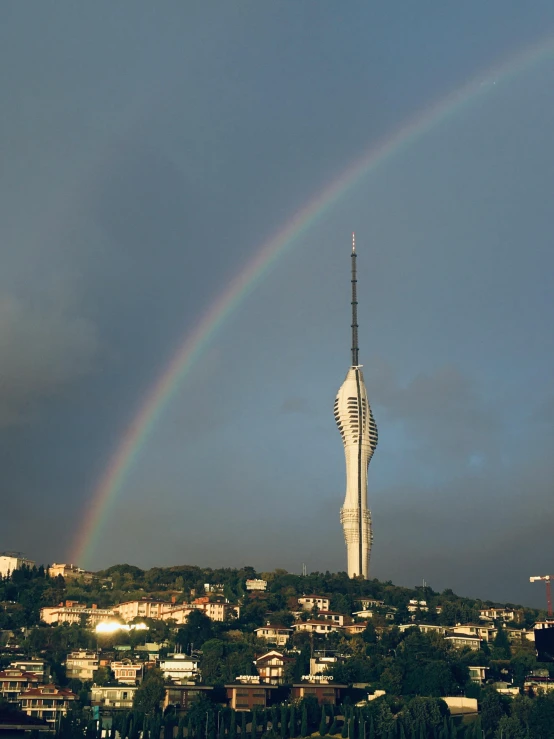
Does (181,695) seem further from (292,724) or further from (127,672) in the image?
(127,672)

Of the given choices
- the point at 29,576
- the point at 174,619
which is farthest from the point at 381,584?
the point at 29,576

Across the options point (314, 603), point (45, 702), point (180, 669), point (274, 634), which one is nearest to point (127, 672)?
point (180, 669)

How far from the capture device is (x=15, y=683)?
9156cm

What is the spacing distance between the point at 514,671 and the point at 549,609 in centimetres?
3940

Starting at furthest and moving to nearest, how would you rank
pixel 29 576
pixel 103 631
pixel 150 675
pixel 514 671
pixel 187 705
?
pixel 29 576
pixel 103 631
pixel 514 671
pixel 150 675
pixel 187 705

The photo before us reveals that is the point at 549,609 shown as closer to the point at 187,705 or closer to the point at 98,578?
the point at 98,578

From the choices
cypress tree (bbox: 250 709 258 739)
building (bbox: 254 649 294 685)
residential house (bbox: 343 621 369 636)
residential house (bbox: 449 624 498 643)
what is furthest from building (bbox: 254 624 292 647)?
cypress tree (bbox: 250 709 258 739)

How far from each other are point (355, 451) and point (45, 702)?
65903mm

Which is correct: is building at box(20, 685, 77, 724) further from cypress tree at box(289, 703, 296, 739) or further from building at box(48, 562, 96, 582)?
building at box(48, 562, 96, 582)

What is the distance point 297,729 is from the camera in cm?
7881

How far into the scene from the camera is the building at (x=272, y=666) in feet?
309

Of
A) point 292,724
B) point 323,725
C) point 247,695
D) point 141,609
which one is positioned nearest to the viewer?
point 323,725

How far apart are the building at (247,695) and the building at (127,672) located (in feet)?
36.2

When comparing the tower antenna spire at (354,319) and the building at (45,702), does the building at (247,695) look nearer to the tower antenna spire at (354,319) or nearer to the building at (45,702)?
the building at (45,702)
